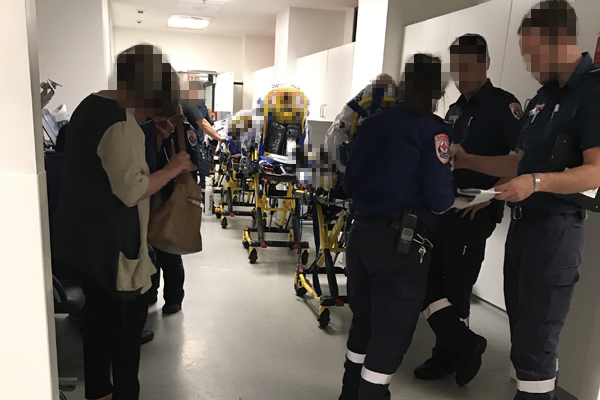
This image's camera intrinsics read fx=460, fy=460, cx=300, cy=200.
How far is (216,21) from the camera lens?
31.0 feet

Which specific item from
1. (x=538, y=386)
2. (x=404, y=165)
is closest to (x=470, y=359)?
(x=538, y=386)

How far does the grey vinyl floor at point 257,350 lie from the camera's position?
229 centimetres

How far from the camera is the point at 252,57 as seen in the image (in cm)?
1118

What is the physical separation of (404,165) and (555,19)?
0.71 metres

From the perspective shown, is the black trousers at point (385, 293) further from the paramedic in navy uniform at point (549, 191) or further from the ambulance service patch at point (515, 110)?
the ambulance service patch at point (515, 110)

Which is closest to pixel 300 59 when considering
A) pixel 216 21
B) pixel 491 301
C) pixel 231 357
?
pixel 216 21

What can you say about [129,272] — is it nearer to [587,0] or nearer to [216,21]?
[587,0]

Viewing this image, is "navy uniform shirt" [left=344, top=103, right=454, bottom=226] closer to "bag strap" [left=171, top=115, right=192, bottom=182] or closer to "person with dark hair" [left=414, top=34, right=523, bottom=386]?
"person with dark hair" [left=414, top=34, right=523, bottom=386]

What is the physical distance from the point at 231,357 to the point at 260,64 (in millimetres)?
9658

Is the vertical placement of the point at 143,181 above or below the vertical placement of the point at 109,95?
below

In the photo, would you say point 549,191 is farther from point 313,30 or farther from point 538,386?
point 313,30

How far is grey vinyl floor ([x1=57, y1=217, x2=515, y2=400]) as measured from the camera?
2295mm

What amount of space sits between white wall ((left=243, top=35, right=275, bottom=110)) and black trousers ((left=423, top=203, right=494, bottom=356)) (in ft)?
30.4

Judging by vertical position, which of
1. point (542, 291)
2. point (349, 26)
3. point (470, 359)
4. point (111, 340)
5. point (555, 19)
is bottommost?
point (470, 359)
